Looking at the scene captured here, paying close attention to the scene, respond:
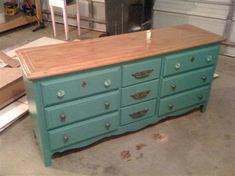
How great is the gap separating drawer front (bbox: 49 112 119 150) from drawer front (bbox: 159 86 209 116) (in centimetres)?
38

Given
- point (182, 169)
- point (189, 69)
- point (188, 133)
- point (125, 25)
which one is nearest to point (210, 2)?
point (125, 25)

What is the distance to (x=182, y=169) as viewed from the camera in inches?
66.0

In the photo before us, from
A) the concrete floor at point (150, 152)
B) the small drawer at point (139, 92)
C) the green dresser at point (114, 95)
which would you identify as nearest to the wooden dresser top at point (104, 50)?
the green dresser at point (114, 95)

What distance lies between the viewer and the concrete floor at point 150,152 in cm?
166

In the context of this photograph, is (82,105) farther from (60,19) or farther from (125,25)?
(60,19)

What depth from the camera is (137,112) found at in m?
1.83

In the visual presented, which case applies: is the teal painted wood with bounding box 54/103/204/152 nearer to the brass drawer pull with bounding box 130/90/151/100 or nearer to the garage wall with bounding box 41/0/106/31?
the brass drawer pull with bounding box 130/90/151/100

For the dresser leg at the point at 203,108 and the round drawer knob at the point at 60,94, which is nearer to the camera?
the round drawer knob at the point at 60,94

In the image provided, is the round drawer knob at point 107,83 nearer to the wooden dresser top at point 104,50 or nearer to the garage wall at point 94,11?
the wooden dresser top at point 104,50

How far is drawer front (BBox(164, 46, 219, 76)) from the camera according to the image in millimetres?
1770

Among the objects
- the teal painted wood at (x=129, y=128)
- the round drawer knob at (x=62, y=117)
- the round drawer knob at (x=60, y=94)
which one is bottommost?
the teal painted wood at (x=129, y=128)

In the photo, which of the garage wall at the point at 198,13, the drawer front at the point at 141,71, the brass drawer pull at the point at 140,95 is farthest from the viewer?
the garage wall at the point at 198,13

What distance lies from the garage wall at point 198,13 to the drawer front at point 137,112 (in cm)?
179

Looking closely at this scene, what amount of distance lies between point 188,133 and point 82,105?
0.86 metres
